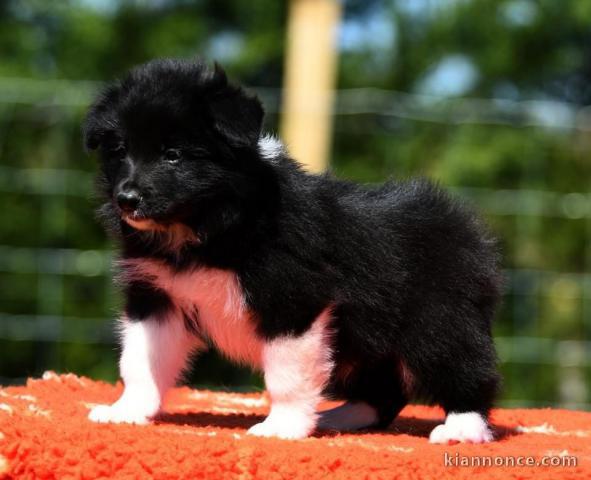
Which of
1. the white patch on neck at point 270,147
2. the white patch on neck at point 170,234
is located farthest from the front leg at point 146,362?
the white patch on neck at point 270,147

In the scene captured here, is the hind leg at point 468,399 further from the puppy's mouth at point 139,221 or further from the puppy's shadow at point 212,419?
the puppy's mouth at point 139,221

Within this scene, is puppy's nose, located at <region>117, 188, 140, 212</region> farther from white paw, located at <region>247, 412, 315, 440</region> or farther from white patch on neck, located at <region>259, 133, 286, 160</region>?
white paw, located at <region>247, 412, 315, 440</region>

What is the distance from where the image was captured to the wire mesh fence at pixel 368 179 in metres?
7.91

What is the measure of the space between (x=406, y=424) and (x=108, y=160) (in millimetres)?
1720

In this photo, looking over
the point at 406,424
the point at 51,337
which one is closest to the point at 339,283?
the point at 406,424

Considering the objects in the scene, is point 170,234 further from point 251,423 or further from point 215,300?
point 251,423

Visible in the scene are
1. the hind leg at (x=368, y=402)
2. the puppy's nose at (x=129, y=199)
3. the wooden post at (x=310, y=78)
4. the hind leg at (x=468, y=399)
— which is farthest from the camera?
the wooden post at (x=310, y=78)

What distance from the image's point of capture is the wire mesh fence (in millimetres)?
7914

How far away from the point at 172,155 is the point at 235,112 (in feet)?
0.81

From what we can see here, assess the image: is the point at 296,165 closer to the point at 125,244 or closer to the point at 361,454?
the point at 125,244

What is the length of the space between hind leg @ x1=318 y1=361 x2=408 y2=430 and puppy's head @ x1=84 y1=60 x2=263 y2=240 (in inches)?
41.3

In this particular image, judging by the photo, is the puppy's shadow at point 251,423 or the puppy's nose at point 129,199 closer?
the puppy's nose at point 129,199

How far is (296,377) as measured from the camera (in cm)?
352

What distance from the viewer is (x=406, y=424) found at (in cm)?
443
